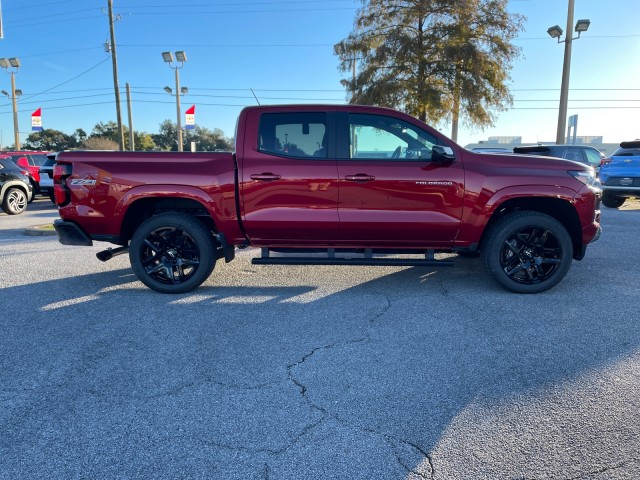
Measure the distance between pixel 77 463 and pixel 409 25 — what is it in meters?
19.5

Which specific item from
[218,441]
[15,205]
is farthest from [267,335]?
[15,205]

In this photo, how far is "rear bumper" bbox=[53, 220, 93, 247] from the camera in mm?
4660

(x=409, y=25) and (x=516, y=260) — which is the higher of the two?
(x=409, y=25)

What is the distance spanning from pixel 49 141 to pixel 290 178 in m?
62.5

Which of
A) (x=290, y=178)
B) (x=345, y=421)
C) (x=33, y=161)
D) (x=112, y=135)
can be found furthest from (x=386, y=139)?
(x=112, y=135)

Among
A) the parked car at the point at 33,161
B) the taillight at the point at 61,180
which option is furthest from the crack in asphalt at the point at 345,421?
the parked car at the point at 33,161

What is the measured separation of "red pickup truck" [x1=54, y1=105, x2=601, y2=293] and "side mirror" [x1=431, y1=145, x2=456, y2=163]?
1 cm

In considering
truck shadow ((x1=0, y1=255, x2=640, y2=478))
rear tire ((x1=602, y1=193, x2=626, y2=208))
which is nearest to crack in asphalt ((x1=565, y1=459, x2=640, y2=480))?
truck shadow ((x1=0, y1=255, x2=640, y2=478))

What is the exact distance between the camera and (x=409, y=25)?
1794 cm

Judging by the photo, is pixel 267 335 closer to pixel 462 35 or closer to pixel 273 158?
pixel 273 158

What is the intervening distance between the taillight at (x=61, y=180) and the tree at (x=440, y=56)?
1559cm

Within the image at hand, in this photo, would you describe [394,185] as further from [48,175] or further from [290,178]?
[48,175]

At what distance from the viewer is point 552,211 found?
490 centimetres

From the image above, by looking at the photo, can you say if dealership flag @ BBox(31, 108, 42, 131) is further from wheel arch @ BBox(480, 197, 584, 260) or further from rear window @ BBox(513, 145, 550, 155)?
wheel arch @ BBox(480, 197, 584, 260)
